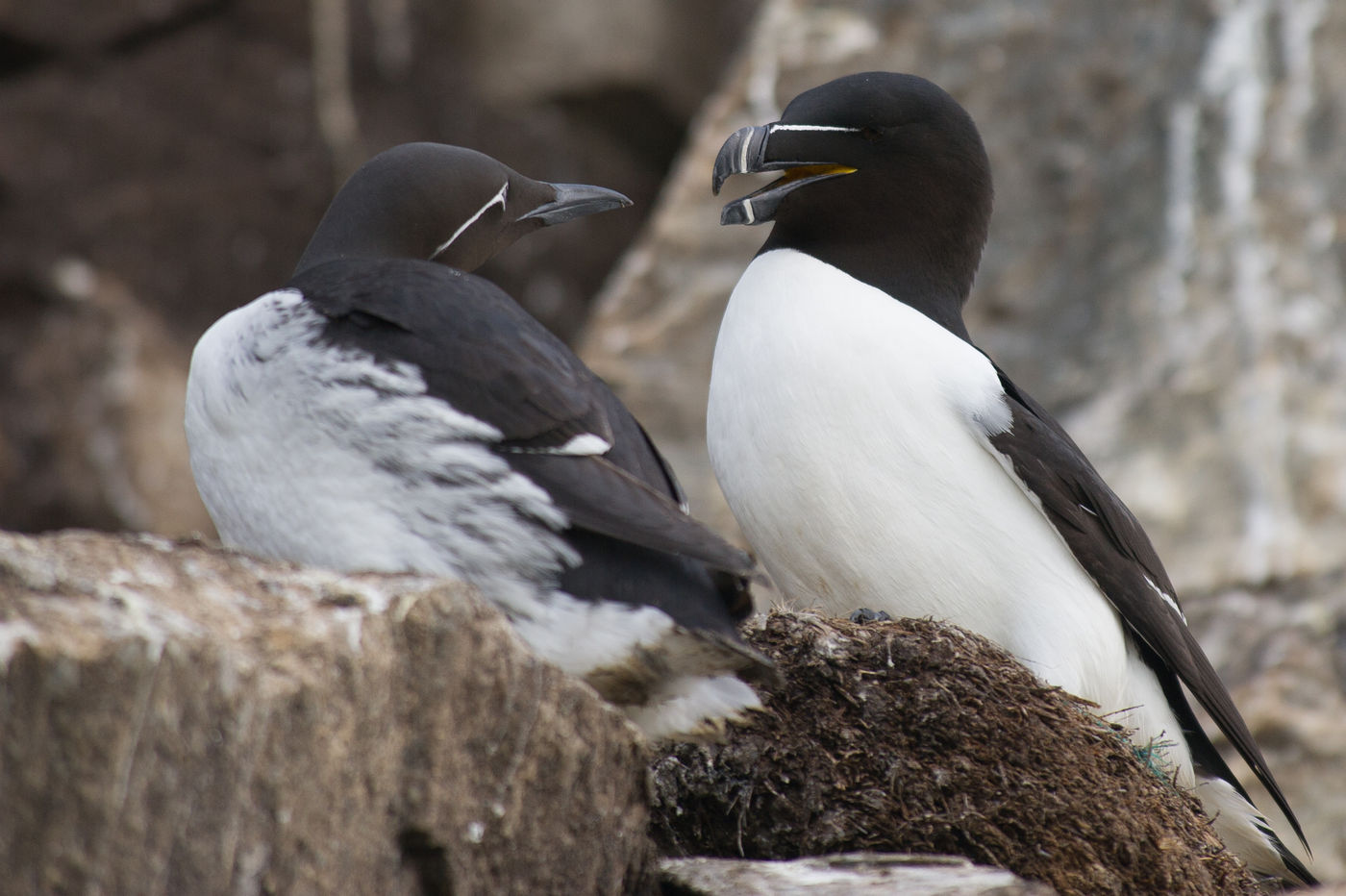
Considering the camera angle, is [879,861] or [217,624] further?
[879,861]

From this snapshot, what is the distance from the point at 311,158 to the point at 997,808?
814 centimetres

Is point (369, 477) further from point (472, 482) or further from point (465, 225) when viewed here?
point (465, 225)

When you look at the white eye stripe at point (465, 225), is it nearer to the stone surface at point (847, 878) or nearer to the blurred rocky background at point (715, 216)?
the stone surface at point (847, 878)

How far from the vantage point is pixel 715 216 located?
780 centimetres

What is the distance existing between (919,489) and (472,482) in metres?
1.40

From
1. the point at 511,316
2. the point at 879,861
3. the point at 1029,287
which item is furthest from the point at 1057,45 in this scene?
the point at 879,861

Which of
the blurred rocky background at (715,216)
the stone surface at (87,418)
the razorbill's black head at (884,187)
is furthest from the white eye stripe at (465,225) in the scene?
the stone surface at (87,418)

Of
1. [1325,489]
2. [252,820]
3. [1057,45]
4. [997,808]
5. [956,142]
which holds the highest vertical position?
[1057,45]

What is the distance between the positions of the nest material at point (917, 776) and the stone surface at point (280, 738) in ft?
1.53

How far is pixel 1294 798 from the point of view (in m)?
6.11

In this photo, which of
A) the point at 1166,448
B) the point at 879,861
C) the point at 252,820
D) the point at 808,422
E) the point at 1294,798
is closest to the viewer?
the point at 252,820

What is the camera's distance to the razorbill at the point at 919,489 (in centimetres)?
375

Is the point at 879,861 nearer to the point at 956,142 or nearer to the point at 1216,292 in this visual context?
the point at 956,142

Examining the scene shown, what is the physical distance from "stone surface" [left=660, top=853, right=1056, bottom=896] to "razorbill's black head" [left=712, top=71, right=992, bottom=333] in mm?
1818
